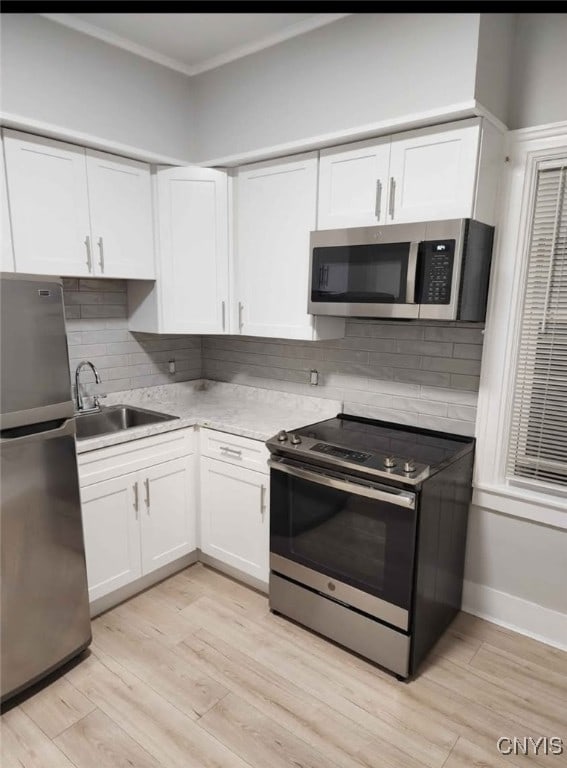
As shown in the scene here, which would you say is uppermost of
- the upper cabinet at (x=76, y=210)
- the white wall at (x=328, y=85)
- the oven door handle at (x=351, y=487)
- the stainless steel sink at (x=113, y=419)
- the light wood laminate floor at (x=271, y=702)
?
the white wall at (x=328, y=85)

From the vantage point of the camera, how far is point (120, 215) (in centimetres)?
247

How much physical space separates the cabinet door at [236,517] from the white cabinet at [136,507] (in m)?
0.10

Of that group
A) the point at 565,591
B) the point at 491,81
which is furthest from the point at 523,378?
the point at 491,81

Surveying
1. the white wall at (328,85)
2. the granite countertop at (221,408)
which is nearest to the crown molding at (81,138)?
the white wall at (328,85)

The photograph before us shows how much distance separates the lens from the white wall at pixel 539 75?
1888mm

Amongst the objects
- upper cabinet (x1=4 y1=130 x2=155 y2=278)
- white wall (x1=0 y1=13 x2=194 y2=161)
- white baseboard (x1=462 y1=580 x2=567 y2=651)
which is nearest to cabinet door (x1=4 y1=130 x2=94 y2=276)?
upper cabinet (x1=4 y1=130 x2=155 y2=278)

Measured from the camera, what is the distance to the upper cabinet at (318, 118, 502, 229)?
6.01ft

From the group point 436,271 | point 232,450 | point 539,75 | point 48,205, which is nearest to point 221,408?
point 232,450

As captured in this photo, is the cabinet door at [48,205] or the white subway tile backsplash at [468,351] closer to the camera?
the cabinet door at [48,205]

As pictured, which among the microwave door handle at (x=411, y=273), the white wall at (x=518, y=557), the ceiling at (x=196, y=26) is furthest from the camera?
the white wall at (x=518, y=557)

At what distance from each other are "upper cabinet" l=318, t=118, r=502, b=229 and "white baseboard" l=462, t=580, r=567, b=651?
179cm

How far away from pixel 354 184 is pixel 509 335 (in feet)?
3.21

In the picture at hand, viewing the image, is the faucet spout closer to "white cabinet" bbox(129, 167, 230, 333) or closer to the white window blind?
"white cabinet" bbox(129, 167, 230, 333)

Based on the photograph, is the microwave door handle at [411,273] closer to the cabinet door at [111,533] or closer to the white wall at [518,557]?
the white wall at [518,557]
